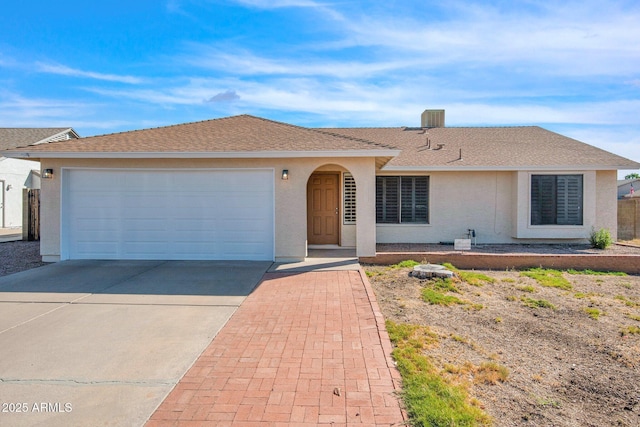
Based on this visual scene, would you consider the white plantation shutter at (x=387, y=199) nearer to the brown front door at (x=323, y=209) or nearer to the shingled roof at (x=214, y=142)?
the brown front door at (x=323, y=209)

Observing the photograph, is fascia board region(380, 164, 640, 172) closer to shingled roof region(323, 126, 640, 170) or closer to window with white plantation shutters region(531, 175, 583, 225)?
shingled roof region(323, 126, 640, 170)

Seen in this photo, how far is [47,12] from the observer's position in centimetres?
1149

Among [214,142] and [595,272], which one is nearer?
[595,272]

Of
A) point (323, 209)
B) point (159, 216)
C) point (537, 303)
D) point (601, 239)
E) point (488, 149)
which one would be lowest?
point (537, 303)

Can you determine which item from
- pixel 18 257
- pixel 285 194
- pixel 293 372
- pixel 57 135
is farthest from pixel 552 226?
pixel 57 135

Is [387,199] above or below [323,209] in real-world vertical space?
above

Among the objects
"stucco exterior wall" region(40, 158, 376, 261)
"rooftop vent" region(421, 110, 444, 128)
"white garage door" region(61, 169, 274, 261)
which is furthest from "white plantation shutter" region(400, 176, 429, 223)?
"rooftop vent" region(421, 110, 444, 128)

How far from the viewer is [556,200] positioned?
43.7 ft

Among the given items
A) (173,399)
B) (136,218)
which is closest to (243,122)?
(136,218)

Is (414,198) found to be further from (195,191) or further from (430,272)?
(195,191)

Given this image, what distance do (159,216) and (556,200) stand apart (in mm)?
12414

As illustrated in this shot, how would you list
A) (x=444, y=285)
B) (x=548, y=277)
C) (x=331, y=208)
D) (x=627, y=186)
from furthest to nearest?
(x=627, y=186) < (x=331, y=208) < (x=548, y=277) < (x=444, y=285)

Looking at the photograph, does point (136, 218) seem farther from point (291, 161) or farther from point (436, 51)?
point (436, 51)

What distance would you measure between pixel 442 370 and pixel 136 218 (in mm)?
8961
